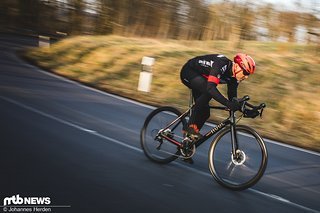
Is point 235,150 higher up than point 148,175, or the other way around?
point 235,150

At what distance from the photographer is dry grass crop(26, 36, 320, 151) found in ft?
37.0

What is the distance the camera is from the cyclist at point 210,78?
5.80 metres

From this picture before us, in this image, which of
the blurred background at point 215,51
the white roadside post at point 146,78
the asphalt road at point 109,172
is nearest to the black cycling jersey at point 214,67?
the asphalt road at point 109,172

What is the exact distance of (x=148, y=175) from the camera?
19.7 feet

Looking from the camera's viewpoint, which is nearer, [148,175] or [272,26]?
[148,175]

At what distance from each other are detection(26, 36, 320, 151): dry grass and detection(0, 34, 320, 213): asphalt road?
7.44ft

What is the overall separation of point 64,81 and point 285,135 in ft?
23.7

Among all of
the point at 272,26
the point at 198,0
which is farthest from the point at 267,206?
the point at 198,0

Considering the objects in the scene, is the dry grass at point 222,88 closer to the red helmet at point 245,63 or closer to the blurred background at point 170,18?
the blurred background at point 170,18

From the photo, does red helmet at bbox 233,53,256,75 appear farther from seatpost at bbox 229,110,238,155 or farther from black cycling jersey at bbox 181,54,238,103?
seatpost at bbox 229,110,238,155

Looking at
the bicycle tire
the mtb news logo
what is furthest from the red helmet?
the mtb news logo

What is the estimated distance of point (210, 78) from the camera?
588cm

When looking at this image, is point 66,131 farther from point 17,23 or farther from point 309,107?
point 17,23

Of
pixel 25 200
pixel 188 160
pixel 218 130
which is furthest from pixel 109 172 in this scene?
pixel 218 130
